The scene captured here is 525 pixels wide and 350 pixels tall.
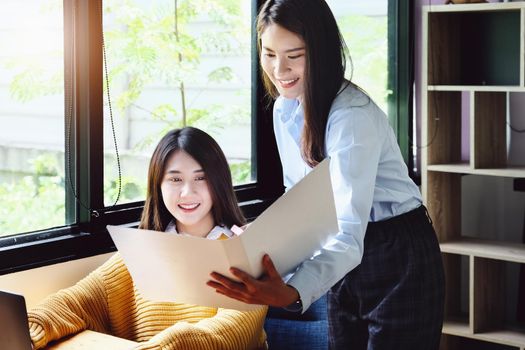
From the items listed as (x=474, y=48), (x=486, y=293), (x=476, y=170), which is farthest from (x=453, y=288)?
(x=474, y=48)

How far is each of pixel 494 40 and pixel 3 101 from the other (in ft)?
6.55

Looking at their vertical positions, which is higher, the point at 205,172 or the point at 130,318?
the point at 205,172

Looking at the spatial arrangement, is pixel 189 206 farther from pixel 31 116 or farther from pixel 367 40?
pixel 367 40

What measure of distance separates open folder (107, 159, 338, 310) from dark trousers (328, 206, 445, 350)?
0.33 metres

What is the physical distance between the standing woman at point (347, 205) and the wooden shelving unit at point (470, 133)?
4.90 feet

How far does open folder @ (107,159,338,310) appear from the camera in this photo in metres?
1.49

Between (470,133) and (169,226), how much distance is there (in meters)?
1.52

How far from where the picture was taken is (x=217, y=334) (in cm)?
220

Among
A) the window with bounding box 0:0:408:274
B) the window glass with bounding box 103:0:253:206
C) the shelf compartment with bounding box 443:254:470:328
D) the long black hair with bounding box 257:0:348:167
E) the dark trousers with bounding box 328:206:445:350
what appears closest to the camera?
the long black hair with bounding box 257:0:348:167

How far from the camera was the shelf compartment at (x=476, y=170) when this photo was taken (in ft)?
11.0

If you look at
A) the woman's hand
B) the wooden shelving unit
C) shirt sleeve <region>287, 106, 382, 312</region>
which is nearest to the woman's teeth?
shirt sleeve <region>287, 106, 382, 312</region>

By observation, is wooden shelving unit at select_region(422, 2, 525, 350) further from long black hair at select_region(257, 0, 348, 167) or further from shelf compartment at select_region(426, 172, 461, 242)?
long black hair at select_region(257, 0, 348, 167)

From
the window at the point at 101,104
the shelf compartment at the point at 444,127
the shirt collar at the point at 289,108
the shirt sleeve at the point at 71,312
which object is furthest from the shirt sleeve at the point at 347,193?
the shelf compartment at the point at 444,127

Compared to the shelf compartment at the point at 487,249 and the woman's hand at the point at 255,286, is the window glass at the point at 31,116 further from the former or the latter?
the shelf compartment at the point at 487,249
